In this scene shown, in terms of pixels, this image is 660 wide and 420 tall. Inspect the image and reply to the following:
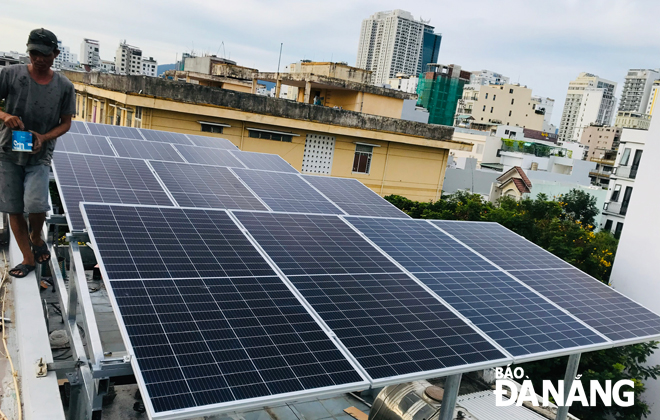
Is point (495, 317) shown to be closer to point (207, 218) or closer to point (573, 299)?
point (573, 299)

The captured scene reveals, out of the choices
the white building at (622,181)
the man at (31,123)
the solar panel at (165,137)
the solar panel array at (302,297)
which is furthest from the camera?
the white building at (622,181)

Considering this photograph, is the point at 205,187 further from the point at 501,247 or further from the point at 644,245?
the point at 644,245

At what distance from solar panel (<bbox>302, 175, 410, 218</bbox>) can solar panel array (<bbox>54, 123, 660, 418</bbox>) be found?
60.9 inches

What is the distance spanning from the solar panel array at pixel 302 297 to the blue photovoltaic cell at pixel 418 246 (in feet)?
0.11

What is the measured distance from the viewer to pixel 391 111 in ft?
122

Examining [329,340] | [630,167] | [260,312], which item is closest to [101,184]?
[260,312]

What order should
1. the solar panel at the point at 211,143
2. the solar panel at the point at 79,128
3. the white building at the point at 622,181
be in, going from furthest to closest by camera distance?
the white building at the point at 622,181 → the solar panel at the point at 211,143 → the solar panel at the point at 79,128

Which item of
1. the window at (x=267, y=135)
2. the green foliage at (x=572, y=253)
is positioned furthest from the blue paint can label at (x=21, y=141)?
the window at (x=267, y=135)

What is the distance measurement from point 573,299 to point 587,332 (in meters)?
1.14

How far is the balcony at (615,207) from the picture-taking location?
43.4m

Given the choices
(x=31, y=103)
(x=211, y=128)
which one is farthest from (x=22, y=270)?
(x=211, y=128)

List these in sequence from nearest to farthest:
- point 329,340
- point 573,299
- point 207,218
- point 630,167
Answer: point 329,340, point 207,218, point 573,299, point 630,167

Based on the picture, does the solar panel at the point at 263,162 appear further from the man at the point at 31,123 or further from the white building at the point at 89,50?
the white building at the point at 89,50

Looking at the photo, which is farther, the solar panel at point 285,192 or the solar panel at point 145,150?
the solar panel at point 145,150
